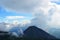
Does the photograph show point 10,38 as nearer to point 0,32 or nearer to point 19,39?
point 19,39

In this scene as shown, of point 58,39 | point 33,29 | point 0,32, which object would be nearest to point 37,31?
point 33,29

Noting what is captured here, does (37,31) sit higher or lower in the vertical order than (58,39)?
higher

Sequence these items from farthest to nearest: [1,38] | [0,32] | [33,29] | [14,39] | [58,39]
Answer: [33,29] < [58,39] < [0,32] < [1,38] < [14,39]

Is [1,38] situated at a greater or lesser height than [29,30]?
lesser

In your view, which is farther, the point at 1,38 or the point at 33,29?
the point at 33,29

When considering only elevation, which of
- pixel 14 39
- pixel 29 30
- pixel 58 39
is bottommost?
pixel 14 39

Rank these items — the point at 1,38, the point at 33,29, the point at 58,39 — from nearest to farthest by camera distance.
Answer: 1. the point at 1,38
2. the point at 58,39
3. the point at 33,29

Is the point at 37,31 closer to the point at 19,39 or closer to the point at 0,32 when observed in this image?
the point at 0,32

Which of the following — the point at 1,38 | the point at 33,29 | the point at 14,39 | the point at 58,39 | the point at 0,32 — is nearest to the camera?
the point at 14,39

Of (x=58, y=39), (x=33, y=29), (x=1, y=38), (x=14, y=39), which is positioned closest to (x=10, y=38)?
(x=14, y=39)
